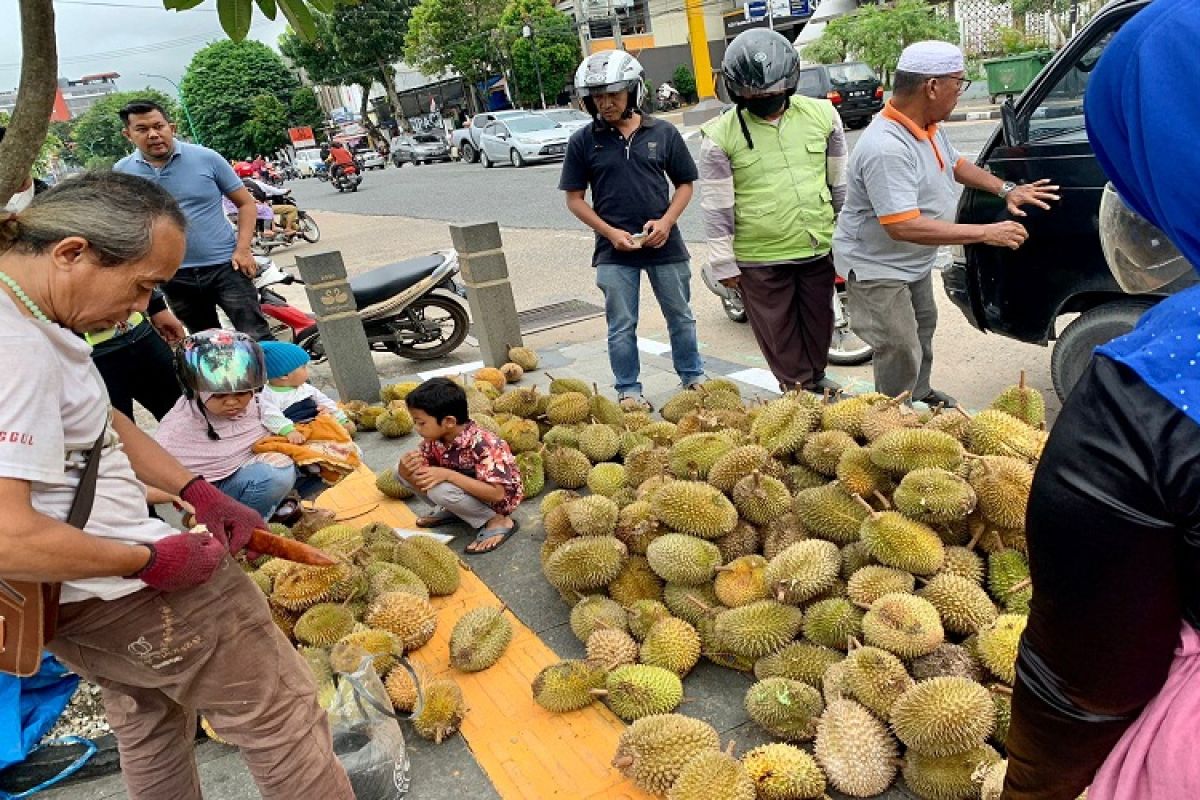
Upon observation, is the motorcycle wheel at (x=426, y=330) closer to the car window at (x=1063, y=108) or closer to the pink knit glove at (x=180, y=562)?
the car window at (x=1063, y=108)

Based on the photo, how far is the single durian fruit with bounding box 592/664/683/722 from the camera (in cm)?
234

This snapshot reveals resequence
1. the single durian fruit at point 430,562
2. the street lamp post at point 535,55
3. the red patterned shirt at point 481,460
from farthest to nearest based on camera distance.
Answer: the street lamp post at point 535,55
the red patterned shirt at point 481,460
the single durian fruit at point 430,562

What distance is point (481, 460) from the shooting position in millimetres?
3502

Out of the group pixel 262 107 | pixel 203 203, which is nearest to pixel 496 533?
pixel 203 203

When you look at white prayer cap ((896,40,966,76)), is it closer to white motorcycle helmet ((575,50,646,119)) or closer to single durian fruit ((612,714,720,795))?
white motorcycle helmet ((575,50,646,119))

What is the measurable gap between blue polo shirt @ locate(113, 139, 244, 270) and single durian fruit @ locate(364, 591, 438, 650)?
2.54 metres

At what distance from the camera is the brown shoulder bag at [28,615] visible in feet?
4.75

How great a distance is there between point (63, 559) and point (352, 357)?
4182 mm

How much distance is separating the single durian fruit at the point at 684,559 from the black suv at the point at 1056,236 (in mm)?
1922

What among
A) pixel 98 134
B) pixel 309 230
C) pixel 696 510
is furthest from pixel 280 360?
pixel 98 134

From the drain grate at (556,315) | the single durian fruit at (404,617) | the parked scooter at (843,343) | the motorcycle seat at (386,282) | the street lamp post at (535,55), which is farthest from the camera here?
the street lamp post at (535,55)

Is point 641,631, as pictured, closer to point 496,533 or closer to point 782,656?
point 782,656

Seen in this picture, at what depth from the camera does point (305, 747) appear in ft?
6.07

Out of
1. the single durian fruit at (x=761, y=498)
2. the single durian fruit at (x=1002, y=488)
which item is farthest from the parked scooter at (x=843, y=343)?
the single durian fruit at (x=1002, y=488)
